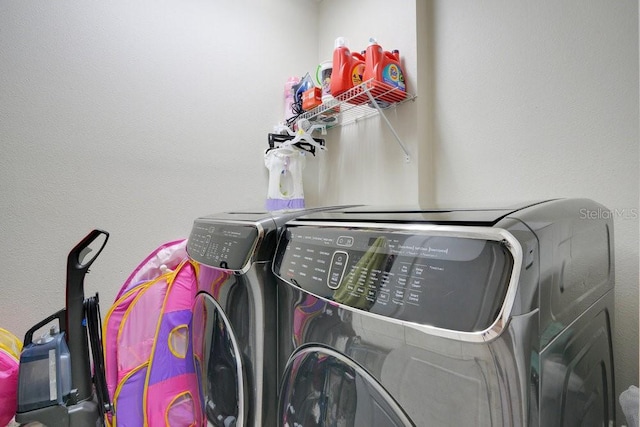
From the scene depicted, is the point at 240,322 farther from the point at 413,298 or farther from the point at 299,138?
the point at 299,138

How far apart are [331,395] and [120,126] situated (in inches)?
63.7

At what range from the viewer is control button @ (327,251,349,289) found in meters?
0.58

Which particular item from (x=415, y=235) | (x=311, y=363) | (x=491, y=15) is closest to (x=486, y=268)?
(x=415, y=235)

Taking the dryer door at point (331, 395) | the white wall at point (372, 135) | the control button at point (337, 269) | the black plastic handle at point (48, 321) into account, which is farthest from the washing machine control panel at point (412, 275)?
the white wall at point (372, 135)

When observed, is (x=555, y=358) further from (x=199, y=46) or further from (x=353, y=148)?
(x=199, y=46)

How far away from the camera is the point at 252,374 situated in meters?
0.82

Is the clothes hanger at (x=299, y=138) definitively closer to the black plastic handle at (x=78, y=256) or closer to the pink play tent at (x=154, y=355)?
the pink play tent at (x=154, y=355)

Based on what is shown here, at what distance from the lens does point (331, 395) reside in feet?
2.10

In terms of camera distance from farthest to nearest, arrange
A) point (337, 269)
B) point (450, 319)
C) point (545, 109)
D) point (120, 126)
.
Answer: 1. point (120, 126)
2. point (545, 109)
3. point (337, 269)
4. point (450, 319)

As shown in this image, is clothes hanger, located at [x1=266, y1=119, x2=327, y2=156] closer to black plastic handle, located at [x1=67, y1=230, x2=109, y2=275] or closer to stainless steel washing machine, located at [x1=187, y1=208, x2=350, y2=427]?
stainless steel washing machine, located at [x1=187, y1=208, x2=350, y2=427]

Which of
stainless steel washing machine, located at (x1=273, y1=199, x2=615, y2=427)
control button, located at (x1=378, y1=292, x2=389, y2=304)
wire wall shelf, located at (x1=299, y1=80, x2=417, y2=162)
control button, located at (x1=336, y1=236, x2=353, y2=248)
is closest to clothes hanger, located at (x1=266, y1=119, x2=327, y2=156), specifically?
wire wall shelf, located at (x1=299, y1=80, x2=417, y2=162)

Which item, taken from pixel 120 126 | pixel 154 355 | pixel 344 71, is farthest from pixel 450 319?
pixel 120 126

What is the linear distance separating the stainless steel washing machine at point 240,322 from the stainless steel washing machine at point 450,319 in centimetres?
8

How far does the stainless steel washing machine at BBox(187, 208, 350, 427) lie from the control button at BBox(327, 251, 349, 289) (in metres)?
0.27
